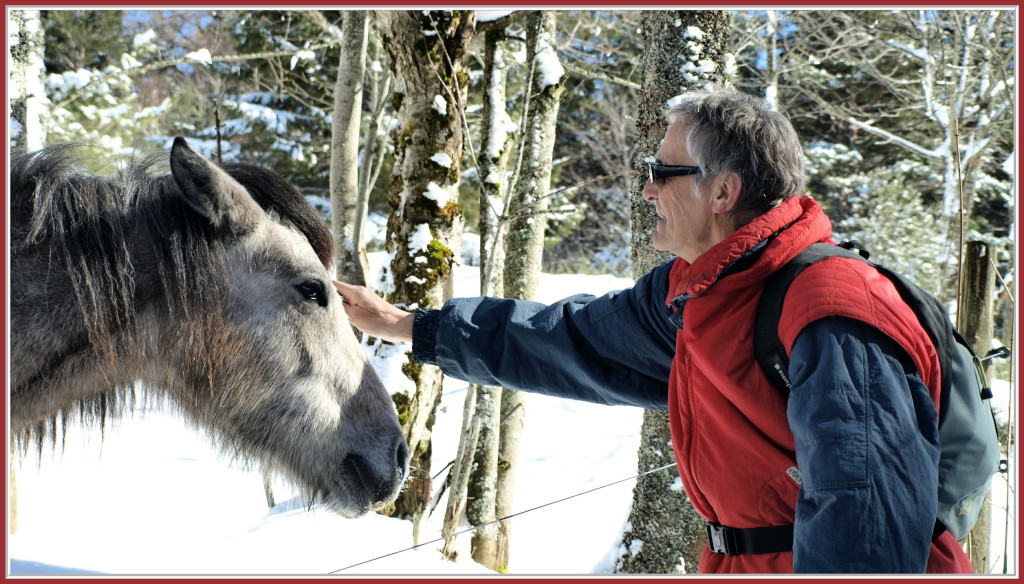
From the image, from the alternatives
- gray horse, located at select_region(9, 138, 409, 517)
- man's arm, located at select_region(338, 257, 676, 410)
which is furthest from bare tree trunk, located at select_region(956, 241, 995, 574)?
gray horse, located at select_region(9, 138, 409, 517)

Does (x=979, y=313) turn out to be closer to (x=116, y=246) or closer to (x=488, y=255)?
(x=488, y=255)

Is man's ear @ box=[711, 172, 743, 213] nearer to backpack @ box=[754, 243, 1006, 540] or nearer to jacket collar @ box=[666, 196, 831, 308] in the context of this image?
jacket collar @ box=[666, 196, 831, 308]

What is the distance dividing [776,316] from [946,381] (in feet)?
1.29

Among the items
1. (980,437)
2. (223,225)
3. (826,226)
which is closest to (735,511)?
(980,437)

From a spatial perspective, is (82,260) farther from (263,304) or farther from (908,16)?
(908,16)

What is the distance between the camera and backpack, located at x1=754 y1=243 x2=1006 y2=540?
64.5 inches

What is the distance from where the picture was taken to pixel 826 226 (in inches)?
72.1

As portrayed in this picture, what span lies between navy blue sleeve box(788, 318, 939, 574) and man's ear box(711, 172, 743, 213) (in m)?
0.49

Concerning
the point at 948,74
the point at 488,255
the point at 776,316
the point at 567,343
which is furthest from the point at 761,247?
the point at 948,74

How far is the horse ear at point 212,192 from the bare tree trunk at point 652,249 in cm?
207

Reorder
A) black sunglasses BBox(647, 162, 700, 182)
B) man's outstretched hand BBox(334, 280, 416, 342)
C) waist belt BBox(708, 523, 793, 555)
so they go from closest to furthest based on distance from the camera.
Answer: waist belt BBox(708, 523, 793, 555) < black sunglasses BBox(647, 162, 700, 182) < man's outstretched hand BBox(334, 280, 416, 342)

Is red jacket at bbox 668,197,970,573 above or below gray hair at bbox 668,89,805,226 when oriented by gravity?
below

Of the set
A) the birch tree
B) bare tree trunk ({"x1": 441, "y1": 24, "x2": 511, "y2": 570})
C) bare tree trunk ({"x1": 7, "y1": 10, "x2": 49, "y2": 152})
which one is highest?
the birch tree

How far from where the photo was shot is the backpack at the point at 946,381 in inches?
64.5
